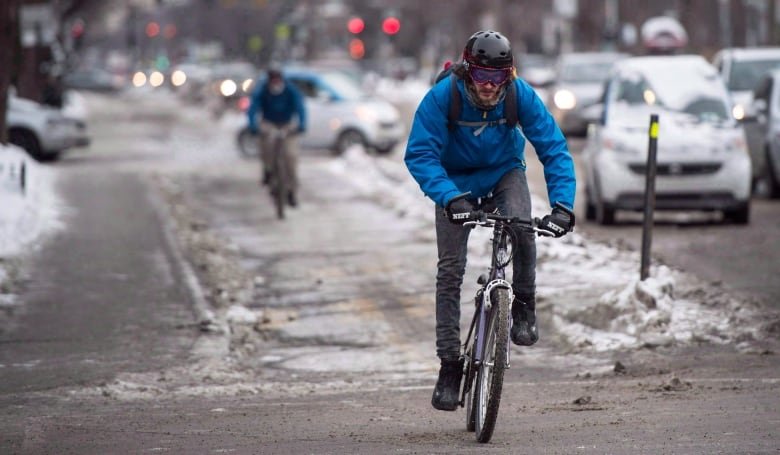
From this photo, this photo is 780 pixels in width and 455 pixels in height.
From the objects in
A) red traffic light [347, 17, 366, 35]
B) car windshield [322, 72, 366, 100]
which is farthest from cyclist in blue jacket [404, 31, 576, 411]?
Answer: red traffic light [347, 17, 366, 35]

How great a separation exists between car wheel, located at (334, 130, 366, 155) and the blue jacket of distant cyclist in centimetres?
1138

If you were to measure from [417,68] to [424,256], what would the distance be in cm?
9121

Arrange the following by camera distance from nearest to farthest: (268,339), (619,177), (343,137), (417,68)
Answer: (268,339)
(619,177)
(343,137)
(417,68)

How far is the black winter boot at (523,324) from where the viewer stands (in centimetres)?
728

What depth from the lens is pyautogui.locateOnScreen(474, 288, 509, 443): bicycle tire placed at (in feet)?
22.1

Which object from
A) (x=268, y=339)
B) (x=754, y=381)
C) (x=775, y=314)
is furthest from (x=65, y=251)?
(x=754, y=381)

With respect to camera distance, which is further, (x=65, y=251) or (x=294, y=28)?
(x=294, y=28)

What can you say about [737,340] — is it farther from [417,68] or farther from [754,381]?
[417,68]

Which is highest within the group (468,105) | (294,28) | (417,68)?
(468,105)

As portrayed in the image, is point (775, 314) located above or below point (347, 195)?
above

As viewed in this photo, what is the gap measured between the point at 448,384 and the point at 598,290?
5.24 meters

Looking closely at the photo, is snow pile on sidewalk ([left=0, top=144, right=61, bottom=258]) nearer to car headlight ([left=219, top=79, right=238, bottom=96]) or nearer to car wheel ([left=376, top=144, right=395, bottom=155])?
car wheel ([left=376, top=144, right=395, bottom=155])

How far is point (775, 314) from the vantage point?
10.9 m

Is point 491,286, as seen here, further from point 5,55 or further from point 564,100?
point 564,100
